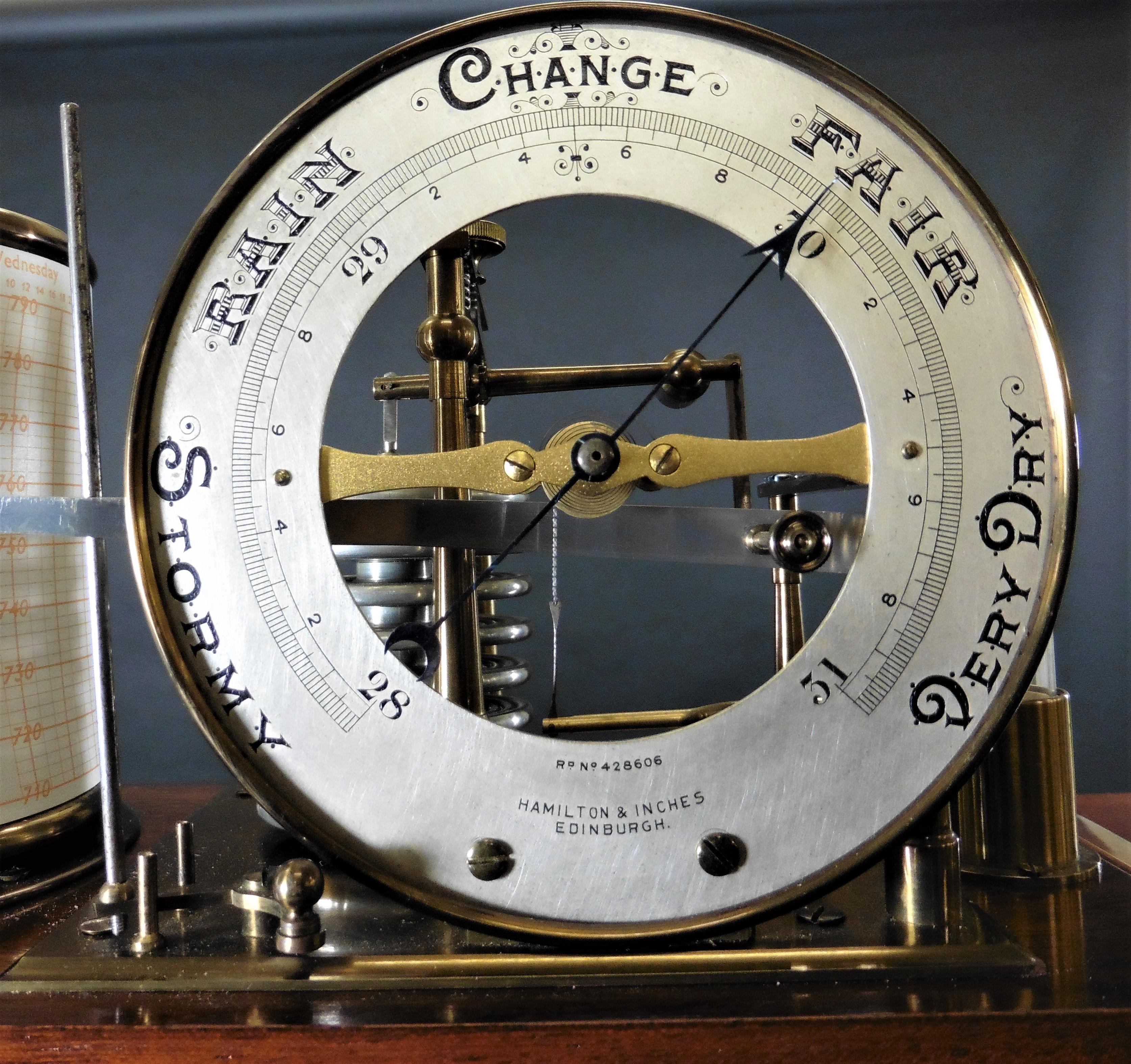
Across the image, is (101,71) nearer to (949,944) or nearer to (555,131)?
(555,131)

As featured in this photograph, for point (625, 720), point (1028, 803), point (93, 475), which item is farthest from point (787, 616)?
point (93, 475)

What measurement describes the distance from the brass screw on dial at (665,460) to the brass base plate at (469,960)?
12.8 inches

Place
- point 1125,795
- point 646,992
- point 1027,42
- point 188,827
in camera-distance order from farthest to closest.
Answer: point 1027,42 → point 1125,795 → point 188,827 → point 646,992

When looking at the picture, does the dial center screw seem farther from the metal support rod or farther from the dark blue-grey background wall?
the dark blue-grey background wall

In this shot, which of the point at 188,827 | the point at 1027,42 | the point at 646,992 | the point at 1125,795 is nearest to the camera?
the point at 646,992

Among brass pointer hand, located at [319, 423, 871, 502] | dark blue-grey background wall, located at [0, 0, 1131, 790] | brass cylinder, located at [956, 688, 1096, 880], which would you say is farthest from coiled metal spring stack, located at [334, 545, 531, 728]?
dark blue-grey background wall, located at [0, 0, 1131, 790]

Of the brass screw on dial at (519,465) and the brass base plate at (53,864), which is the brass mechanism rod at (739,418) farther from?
the brass base plate at (53,864)


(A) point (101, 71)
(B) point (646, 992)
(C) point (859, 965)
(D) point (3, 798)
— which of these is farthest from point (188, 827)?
(A) point (101, 71)

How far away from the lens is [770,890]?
2.38ft

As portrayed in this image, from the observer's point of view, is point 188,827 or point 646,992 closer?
point 646,992

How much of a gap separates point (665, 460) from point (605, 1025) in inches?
15.1

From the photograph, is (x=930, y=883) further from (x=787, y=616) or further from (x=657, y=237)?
(x=657, y=237)

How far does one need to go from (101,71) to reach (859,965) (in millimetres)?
1670

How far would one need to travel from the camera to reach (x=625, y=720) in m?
0.83
